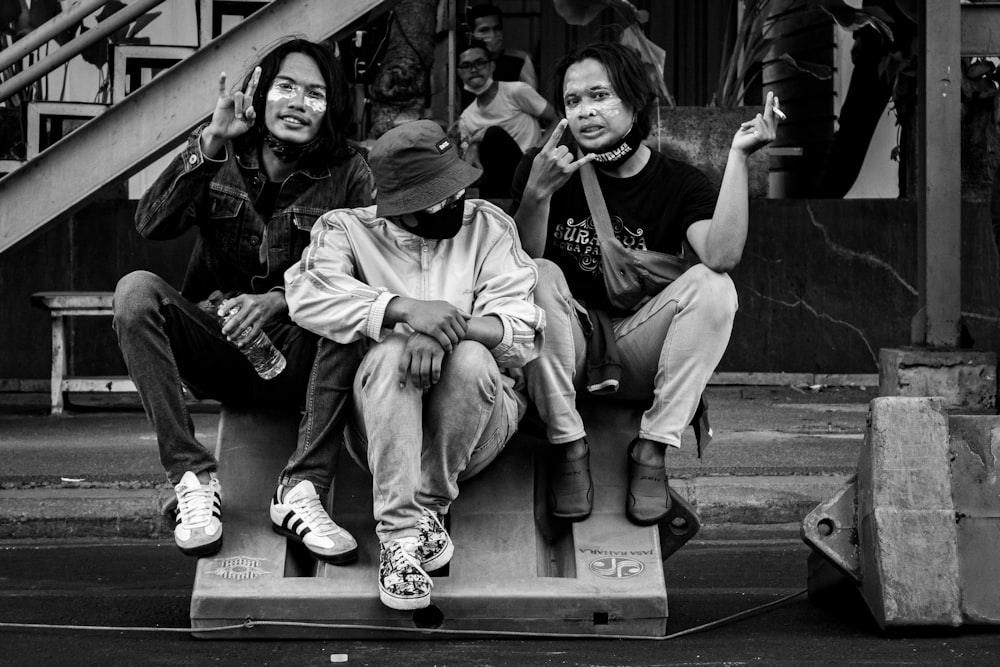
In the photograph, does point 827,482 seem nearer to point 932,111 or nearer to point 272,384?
point 932,111

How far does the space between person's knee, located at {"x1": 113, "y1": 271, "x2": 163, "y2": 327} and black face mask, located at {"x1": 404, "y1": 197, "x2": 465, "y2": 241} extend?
752 mm

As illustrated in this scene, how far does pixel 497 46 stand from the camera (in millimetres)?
9914

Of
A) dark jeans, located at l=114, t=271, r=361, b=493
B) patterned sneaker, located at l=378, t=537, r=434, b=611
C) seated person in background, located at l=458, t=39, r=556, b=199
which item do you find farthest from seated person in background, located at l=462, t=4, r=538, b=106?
patterned sneaker, located at l=378, t=537, r=434, b=611

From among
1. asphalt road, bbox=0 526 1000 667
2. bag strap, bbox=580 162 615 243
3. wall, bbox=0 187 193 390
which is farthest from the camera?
wall, bbox=0 187 193 390

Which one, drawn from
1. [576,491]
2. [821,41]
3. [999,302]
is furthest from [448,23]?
[576,491]

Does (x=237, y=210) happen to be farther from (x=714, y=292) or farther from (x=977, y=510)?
(x=977, y=510)

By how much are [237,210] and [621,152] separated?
1200 millimetres

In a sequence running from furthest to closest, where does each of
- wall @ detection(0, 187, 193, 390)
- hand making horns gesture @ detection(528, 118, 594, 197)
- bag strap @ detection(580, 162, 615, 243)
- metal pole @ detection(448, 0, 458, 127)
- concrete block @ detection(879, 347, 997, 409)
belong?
metal pole @ detection(448, 0, 458, 127), wall @ detection(0, 187, 193, 390), concrete block @ detection(879, 347, 997, 409), bag strap @ detection(580, 162, 615, 243), hand making horns gesture @ detection(528, 118, 594, 197)

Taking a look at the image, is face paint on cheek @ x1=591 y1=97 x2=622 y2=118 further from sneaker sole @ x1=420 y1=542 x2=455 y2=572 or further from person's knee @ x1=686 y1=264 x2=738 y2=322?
sneaker sole @ x1=420 y1=542 x2=455 y2=572

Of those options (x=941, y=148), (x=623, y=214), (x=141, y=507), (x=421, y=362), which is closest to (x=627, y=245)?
(x=623, y=214)

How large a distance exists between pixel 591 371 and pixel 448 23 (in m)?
5.89

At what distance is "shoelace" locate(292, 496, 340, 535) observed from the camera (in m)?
4.07

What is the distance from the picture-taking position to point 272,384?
4328 mm

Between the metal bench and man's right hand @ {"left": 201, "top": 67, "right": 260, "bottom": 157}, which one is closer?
man's right hand @ {"left": 201, "top": 67, "right": 260, "bottom": 157}
